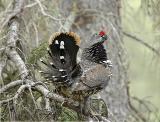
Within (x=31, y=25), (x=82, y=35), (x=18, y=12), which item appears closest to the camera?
(x=18, y=12)

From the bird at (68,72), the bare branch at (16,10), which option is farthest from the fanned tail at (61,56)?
the bare branch at (16,10)

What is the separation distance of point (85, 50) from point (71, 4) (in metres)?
2.54

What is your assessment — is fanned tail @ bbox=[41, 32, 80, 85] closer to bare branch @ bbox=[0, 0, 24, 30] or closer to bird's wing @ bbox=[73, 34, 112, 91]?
bird's wing @ bbox=[73, 34, 112, 91]

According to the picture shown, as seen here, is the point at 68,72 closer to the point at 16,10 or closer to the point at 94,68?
the point at 94,68

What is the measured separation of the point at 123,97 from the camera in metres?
7.27

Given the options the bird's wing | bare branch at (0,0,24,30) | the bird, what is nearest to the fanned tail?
the bird

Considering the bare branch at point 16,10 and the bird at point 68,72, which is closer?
the bird at point 68,72

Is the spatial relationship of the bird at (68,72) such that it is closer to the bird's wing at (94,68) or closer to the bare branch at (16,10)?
the bird's wing at (94,68)

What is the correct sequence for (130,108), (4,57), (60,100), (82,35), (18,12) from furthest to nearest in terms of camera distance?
(130,108), (82,35), (18,12), (4,57), (60,100)

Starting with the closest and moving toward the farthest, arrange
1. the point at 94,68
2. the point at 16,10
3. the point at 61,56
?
the point at 61,56
the point at 94,68
the point at 16,10

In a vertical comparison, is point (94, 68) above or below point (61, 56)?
below

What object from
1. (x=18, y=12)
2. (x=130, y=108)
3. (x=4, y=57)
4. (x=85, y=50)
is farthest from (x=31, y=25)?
(x=130, y=108)

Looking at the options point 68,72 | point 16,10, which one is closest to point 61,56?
point 68,72

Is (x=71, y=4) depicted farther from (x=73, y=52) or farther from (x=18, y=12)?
(x=73, y=52)
